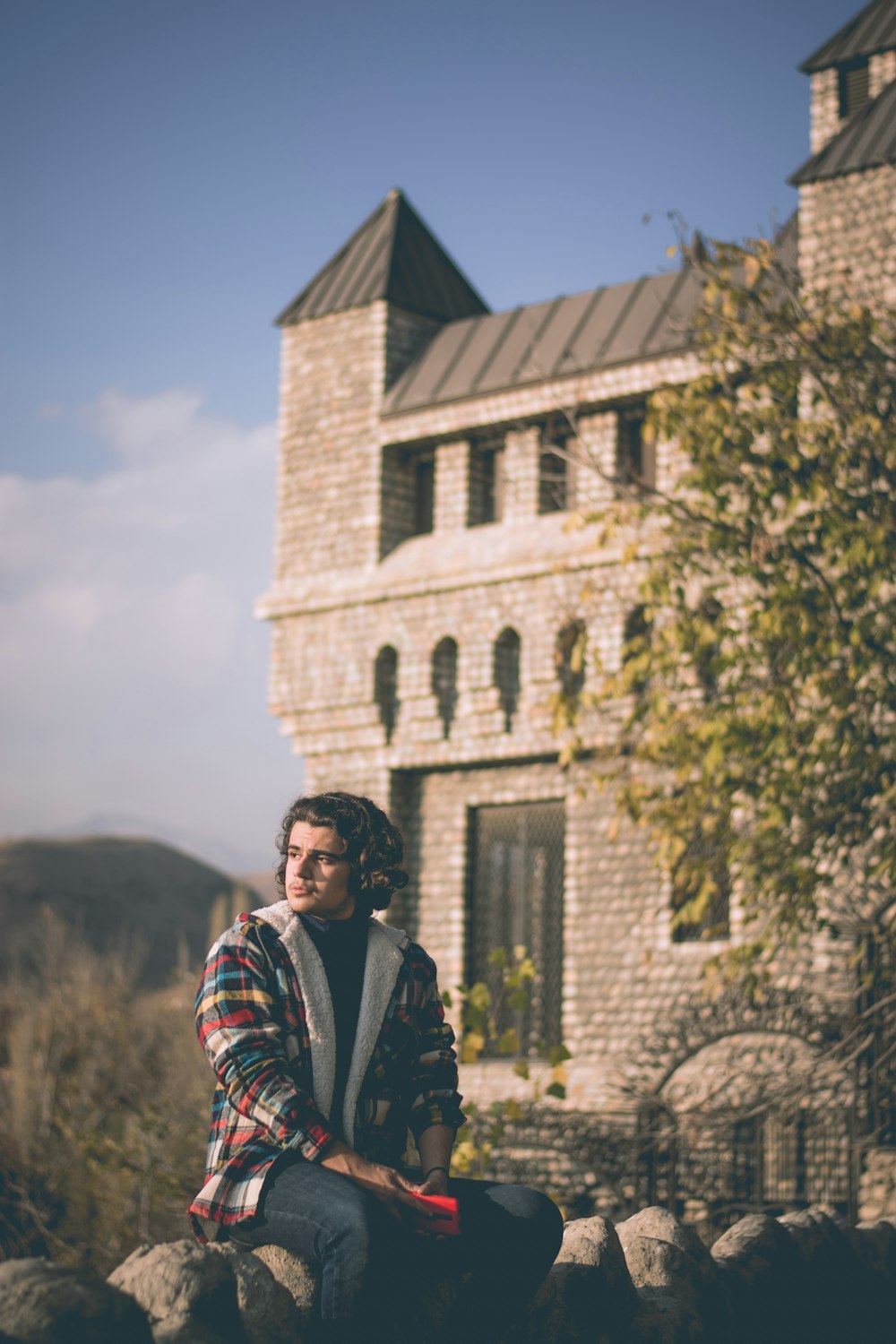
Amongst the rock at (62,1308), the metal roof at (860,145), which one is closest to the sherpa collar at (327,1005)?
the rock at (62,1308)

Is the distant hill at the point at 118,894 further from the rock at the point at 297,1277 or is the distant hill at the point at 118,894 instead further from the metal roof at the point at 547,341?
the rock at the point at 297,1277

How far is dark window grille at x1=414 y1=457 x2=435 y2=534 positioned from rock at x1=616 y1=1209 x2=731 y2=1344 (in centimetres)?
1395

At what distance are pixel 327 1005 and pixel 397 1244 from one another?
67cm

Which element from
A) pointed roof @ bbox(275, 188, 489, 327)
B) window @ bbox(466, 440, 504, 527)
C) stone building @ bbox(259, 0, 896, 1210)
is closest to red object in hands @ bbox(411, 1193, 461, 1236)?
stone building @ bbox(259, 0, 896, 1210)

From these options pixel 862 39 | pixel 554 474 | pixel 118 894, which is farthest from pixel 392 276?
pixel 118 894

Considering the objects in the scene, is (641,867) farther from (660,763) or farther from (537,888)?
(660,763)

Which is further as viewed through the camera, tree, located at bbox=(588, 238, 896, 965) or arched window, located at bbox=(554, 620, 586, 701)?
arched window, located at bbox=(554, 620, 586, 701)

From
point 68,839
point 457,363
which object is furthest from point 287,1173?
point 68,839

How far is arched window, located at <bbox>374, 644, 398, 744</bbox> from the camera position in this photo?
18984 millimetres

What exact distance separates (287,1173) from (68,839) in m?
63.0

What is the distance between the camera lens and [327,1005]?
15.6 feet

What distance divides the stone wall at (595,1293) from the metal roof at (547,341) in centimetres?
1148

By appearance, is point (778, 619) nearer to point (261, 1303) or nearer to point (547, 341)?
point (261, 1303)

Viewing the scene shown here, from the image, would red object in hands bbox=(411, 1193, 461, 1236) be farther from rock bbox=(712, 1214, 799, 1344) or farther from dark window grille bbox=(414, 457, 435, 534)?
dark window grille bbox=(414, 457, 435, 534)
